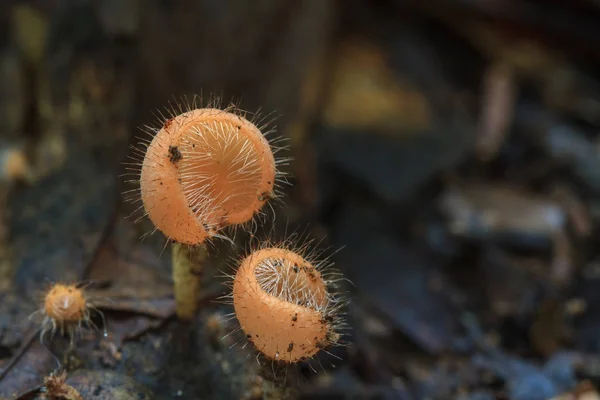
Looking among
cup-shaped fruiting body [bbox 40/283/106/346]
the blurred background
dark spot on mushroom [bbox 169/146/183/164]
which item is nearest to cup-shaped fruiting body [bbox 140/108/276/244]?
dark spot on mushroom [bbox 169/146/183/164]

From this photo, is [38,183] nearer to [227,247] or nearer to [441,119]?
[227,247]

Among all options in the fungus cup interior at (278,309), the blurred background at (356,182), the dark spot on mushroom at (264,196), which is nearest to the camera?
the fungus cup interior at (278,309)

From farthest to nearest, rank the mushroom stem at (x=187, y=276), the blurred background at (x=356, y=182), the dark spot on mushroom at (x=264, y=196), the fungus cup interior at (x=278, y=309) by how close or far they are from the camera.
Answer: the blurred background at (x=356, y=182)
the mushroom stem at (x=187, y=276)
the dark spot on mushroom at (x=264, y=196)
the fungus cup interior at (x=278, y=309)

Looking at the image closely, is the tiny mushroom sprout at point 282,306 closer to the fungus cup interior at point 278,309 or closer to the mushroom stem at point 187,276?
the fungus cup interior at point 278,309

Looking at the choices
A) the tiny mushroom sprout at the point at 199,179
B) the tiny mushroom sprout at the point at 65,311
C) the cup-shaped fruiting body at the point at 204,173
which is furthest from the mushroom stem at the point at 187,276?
the tiny mushroom sprout at the point at 65,311

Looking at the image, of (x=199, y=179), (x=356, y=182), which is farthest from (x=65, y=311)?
(x=356, y=182)
